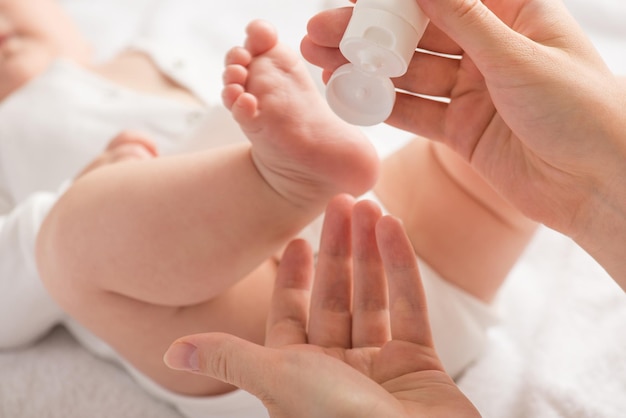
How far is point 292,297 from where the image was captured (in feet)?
2.98

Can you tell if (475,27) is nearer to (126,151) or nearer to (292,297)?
(292,297)

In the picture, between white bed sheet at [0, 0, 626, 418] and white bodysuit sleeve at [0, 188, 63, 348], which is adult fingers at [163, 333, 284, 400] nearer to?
white bed sheet at [0, 0, 626, 418]

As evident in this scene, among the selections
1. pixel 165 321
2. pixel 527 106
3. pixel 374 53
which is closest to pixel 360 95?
pixel 374 53

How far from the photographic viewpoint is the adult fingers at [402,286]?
0.83 meters

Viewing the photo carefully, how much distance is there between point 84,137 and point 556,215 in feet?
2.98

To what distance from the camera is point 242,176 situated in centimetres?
88

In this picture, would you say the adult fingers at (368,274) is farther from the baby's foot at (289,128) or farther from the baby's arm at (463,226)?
the baby's arm at (463,226)

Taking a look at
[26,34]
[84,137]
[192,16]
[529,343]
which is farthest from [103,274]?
[192,16]

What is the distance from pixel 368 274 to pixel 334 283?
5 centimetres

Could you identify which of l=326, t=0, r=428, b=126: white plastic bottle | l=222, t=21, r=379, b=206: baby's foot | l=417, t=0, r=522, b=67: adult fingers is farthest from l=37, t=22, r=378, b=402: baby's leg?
l=417, t=0, r=522, b=67: adult fingers

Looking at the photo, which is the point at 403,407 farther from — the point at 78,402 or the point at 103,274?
the point at 78,402

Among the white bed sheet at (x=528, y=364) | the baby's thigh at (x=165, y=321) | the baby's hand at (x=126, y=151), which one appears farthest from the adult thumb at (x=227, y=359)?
the baby's hand at (x=126, y=151)

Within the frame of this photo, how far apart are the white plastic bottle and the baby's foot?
3.8 inches

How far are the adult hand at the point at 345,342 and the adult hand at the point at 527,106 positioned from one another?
15 cm
